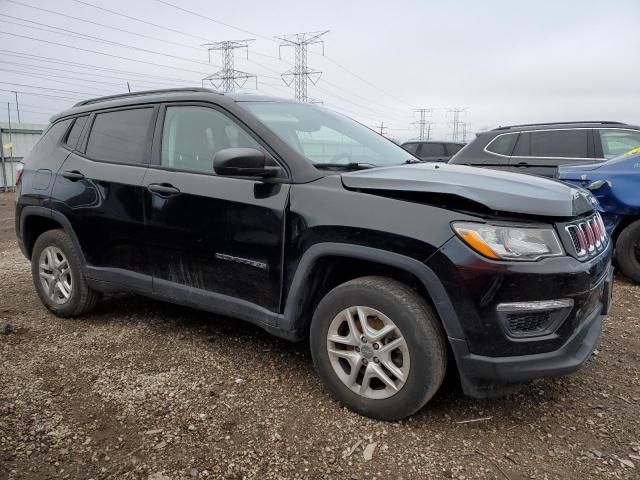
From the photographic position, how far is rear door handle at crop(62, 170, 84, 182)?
3760mm

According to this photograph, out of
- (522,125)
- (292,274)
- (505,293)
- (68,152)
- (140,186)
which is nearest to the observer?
(505,293)

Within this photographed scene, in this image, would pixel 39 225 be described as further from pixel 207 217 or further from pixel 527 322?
pixel 527 322

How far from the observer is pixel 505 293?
7.23ft

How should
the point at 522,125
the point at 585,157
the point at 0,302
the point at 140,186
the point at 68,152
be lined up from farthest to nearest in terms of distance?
the point at 522,125
the point at 585,157
the point at 0,302
the point at 68,152
the point at 140,186

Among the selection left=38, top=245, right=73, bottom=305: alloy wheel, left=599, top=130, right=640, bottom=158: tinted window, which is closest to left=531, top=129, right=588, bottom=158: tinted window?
left=599, top=130, right=640, bottom=158: tinted window

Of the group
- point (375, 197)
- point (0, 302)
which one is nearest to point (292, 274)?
point (375, 197)

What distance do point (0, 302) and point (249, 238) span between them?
10.2ft

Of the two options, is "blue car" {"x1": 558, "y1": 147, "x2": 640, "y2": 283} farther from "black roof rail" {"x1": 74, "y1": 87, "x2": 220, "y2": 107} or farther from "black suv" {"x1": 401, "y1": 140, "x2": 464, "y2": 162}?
"black suv" {"x1": 401, "y1": 140, "x2": 464, "y2": 162}

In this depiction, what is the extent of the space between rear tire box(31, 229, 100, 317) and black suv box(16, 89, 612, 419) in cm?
5

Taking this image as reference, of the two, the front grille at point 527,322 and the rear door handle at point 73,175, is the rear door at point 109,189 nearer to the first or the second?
the rear door handle at point 73,175

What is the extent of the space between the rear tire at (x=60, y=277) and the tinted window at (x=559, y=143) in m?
6.03

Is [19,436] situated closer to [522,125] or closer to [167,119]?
[167,119]

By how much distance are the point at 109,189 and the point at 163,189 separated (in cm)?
59

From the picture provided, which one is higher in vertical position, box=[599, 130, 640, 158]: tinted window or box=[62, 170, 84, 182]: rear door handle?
→ box=[599, 130, 640, 158]: tinted window
